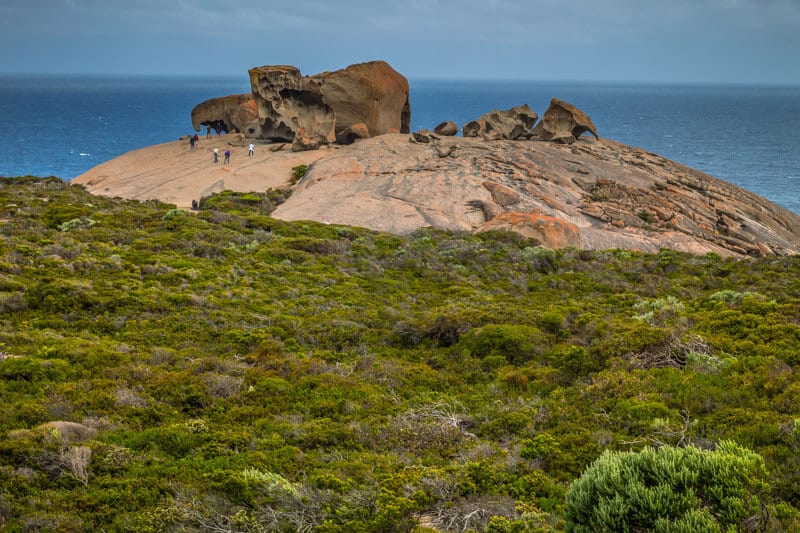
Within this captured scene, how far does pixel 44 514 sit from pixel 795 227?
160 feet

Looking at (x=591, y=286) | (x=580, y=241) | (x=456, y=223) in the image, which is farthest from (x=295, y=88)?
(x=591, y=286)

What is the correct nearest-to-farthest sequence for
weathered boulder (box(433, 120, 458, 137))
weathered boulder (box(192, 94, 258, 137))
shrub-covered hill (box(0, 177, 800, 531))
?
shrub-covered hill (box(0, 177, 800, 531)) < weathered boulder (box(433, 120, 458, 137)) < weathered boulder (box(192, 94, 258, 137))

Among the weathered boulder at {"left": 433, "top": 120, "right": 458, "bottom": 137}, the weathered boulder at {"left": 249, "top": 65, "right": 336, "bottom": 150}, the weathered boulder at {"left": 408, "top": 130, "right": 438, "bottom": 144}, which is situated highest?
the weathered boulder at {"left": 249, "top": 65, "right": 336, "bottom": 150}

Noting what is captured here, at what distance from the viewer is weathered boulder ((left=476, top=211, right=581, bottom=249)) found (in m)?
30.2

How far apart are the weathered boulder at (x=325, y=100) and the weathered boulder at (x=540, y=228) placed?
74.7ft

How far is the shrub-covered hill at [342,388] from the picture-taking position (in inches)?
329

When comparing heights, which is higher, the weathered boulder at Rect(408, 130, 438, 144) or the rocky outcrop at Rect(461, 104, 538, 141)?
the rocky outcrop at Rect(461, 104, 538, 141)

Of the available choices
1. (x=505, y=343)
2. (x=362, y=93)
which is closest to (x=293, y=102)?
(x=362, y=93)

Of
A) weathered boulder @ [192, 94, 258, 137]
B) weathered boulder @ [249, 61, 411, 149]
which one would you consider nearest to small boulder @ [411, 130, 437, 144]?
weathered boulder @ [249, 61, 411, 149]

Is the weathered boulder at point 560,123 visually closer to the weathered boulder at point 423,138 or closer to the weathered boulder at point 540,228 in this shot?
the weathered boulder at point 423,138

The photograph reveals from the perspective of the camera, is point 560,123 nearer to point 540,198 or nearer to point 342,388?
point 540,198

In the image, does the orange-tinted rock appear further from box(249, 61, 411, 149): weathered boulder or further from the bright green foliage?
the bright green foliage

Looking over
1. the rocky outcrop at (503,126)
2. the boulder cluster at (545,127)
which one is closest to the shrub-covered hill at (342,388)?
the boulder cluster at (545,127)

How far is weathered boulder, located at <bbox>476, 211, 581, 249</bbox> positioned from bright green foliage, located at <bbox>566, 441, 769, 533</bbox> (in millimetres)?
22913
